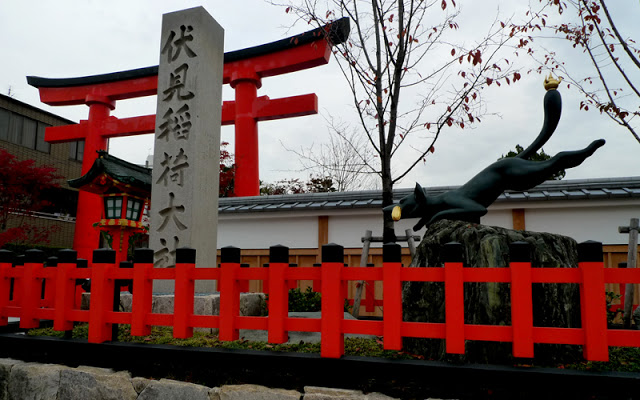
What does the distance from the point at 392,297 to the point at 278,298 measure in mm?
788

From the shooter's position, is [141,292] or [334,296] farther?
[141,292]

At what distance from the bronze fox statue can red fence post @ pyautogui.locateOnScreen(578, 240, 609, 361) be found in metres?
1.52

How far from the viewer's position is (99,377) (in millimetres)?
3295

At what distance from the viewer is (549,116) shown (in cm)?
370

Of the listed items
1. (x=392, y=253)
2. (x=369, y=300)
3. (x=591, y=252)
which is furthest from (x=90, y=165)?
(x=591, y=252)

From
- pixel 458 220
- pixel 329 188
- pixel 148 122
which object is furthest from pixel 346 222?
pixel 329 188

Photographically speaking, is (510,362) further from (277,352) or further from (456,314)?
(277,352)

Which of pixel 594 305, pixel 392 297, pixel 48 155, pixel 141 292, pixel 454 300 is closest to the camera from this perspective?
pixel 594 305

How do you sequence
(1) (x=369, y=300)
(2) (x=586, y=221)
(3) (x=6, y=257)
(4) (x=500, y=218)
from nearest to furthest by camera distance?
(3) (x=6, y=257)
(1) (x=369, y=300)
(2) (x=586, y=221)
(4) (x=500, y=218)

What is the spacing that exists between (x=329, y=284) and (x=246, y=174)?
10.3 meters

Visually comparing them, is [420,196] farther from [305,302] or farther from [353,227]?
[353,227]

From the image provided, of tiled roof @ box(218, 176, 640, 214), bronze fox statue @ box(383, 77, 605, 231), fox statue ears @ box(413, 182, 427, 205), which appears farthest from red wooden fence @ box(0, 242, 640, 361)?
tiled roof @ box(218, 176, 640, 214)

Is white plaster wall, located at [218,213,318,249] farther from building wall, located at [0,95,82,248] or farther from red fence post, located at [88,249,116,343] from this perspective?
building wall, located at [0,95,82,248]

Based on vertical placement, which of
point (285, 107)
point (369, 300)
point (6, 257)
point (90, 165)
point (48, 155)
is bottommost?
point (369, 300)
